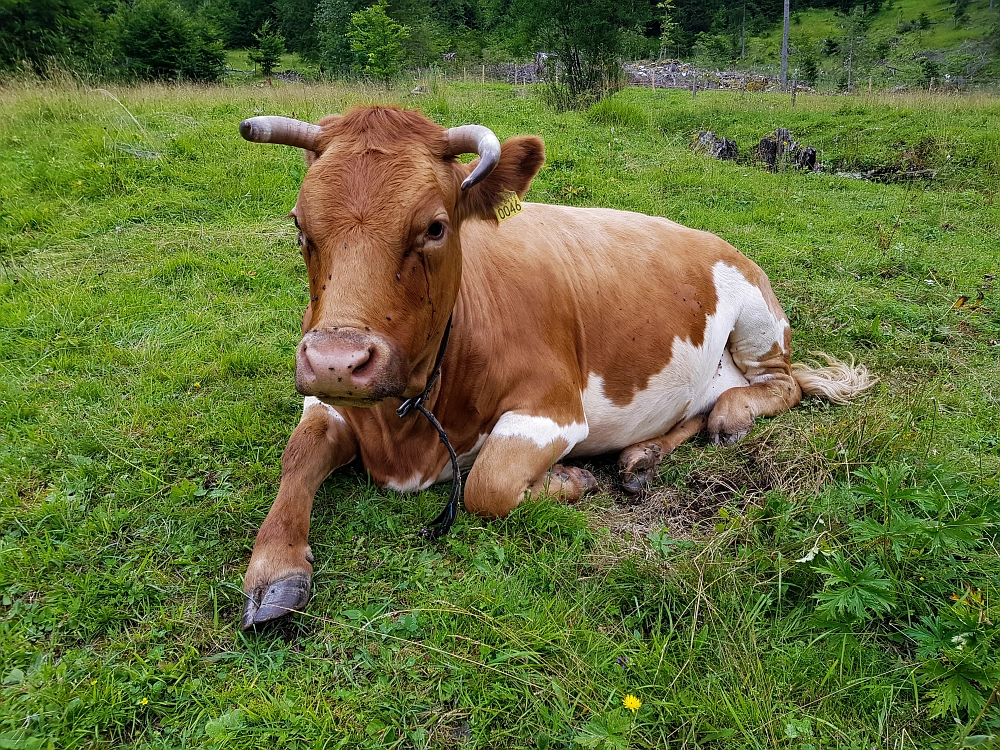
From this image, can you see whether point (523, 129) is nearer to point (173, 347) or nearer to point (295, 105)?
point (295, 105)

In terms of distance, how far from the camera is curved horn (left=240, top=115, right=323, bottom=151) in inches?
104

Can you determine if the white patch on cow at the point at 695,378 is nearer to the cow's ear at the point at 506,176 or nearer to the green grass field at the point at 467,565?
the green grass field at the point at 467,565

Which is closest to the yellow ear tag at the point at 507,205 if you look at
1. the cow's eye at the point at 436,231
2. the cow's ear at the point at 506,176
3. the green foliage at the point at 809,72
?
the cow's ear at the point at 506,176

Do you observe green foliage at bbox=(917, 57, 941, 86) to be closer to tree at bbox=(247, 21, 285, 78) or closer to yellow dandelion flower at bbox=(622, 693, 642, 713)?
tree at bbox=(247, 21, 285, 78)

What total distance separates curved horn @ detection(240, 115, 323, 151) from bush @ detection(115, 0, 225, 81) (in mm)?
33186

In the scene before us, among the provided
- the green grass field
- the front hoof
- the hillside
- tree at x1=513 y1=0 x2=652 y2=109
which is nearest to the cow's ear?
the green grass field

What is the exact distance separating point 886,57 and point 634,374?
5427 cm

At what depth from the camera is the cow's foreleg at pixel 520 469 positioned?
3111mm

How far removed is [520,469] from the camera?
10.5ft

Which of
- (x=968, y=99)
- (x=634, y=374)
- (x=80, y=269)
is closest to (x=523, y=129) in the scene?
(x=80, y=269)

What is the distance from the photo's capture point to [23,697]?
203cm

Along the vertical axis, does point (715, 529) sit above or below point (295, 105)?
below

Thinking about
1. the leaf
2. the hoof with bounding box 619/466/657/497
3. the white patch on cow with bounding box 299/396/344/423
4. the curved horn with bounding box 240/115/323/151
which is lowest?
the hoof with bounding box 619/466/657/497

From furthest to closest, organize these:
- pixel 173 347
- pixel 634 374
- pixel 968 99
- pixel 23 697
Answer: pixel 968 99, pixel 173 347, pixel 634 374, pixel 23 697
